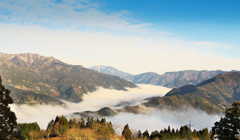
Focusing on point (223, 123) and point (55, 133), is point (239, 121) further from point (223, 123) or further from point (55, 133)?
point (55, 133)

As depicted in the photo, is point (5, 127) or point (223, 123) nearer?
point (5, 127)

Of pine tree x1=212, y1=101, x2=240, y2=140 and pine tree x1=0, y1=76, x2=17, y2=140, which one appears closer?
pine tree x1=0, y1=76, x2=17, y2=140

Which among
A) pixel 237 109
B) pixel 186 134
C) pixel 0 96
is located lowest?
pixel 186 134

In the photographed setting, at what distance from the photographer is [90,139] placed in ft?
271

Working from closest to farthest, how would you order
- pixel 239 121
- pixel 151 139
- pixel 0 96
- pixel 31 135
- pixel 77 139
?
pixel 0 96
pixel 239 121
pixel 77 139
pixel 31 135
pixel 151 139

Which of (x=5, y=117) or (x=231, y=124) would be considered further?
(x=231, y=124)

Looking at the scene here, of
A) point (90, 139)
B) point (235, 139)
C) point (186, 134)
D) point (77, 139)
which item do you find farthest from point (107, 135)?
point (186, 134)

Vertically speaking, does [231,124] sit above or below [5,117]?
below

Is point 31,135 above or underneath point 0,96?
underneath

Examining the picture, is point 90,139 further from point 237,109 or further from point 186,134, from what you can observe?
point 186,134

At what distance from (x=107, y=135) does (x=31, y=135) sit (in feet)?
187

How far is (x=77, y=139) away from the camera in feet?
263

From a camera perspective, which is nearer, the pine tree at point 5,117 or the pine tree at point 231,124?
the pine tree at point 5,117

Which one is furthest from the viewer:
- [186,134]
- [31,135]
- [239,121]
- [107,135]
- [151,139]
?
[186,134]
